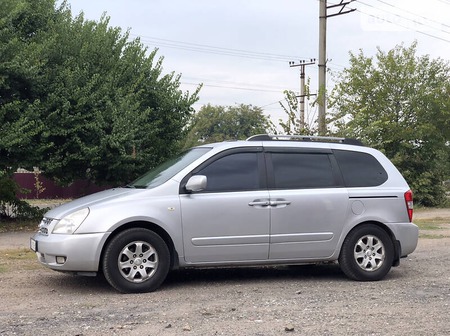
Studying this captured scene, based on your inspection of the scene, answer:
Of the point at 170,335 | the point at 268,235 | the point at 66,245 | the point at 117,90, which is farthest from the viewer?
the point at 117,90

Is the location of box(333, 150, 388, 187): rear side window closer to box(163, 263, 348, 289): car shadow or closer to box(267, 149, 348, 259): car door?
box(267, 149, 348, 259): car door

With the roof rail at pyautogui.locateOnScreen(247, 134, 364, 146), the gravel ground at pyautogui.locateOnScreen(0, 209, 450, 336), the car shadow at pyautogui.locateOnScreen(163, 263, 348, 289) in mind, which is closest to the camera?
the gravel ground at pyautogui.locateOnScreen(0, 209, 450, 336)

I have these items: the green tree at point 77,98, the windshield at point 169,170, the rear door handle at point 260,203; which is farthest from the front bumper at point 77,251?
the green tree at point 77,98

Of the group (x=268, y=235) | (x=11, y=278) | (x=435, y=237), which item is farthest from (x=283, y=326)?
(x=435, y=237)

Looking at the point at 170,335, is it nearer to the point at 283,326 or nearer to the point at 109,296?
the point at 283,326

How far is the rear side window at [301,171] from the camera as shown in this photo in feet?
27.0

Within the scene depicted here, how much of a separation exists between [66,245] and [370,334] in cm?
A: 349

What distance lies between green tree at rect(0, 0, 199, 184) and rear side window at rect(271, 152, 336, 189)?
7573mm

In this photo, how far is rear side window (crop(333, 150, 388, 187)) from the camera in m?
8.53

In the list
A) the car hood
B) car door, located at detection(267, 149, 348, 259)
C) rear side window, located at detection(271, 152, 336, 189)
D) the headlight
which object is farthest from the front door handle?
the headlight

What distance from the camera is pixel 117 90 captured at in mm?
16000

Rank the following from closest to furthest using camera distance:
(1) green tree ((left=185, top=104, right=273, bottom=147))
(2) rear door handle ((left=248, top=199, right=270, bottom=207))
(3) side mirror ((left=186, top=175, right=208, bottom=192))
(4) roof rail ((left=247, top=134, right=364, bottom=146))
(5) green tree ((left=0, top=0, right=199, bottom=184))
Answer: (3) side mirror ((left=186, top=175, right=208, bottom=192)) → (2) rear door handle ((left=248, top=199, right=270, bottom=207)) → (4) roof rail ((left=247, top=134, right=364, bottom=146)) → (5) green tree ((left=0, top=0, right=199, bottom=184)) → (1) green tree ((left=185, top=104, right=273, bottom=147))

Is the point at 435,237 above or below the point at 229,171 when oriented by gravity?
below

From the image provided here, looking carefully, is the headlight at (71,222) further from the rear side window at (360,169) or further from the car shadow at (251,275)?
the rear side window at (360,169)
